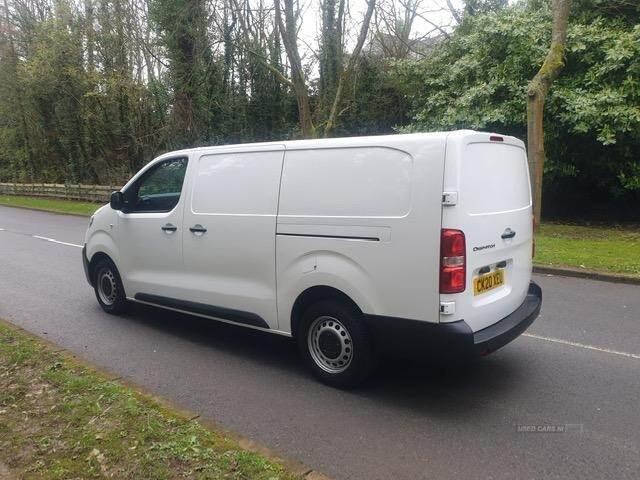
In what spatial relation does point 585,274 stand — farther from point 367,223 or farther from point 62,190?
point 62,190

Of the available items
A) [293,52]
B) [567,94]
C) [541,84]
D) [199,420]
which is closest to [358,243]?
[199,420]

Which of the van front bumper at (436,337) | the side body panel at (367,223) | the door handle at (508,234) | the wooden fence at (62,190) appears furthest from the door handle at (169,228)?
the wooden fence at (62,190)

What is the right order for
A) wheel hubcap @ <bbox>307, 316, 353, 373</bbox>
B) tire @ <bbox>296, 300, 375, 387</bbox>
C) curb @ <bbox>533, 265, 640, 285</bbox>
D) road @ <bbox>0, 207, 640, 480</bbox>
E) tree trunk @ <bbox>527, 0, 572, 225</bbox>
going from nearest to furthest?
road @ <bbox>0, 207, 640, 480</bbox>, tire @ <bbox>296, 300, 375, 387</bbox>, wheel hubcap @ <bbox>307, 316, 353, 373</bbox>, curb @ <bbox>533, 265, 640, 285</bbox>, tree trunk @ <bbox>527, 0, 572, 225</bbox>

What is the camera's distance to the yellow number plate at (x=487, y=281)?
3855 mm

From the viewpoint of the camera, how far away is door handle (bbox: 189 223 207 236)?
508 cm

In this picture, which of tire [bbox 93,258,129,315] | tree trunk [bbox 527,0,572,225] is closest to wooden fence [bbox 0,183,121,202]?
tree trunk [bbox 527,0,572,225]

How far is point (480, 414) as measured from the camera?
3805mm

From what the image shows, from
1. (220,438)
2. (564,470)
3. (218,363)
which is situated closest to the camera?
(564,470)

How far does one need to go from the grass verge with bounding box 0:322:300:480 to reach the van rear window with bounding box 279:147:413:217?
1.81 meters

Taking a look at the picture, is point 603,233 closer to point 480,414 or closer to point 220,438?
point 480,414

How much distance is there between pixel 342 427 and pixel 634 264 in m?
7.22

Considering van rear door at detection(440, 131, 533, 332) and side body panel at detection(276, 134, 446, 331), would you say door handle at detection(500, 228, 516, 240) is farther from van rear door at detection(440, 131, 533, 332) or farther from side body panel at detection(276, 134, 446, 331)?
side body panel at detection(276, 134, 446, 331)

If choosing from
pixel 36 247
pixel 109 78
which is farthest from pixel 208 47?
pixel 36 247

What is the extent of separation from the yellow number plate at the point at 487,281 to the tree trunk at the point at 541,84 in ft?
25.7
